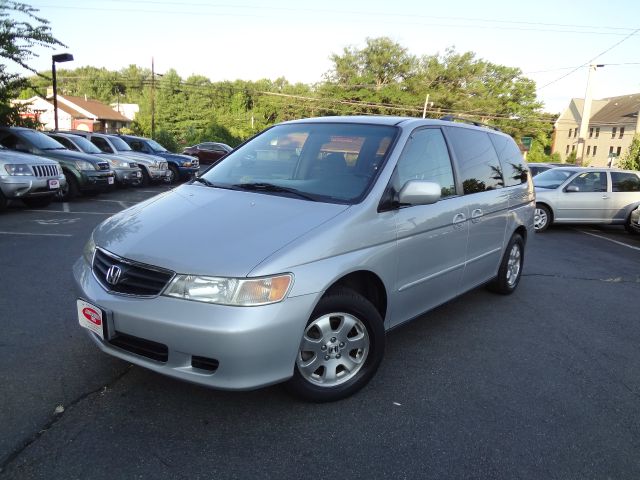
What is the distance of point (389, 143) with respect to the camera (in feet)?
11.5

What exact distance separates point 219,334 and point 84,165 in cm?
1103

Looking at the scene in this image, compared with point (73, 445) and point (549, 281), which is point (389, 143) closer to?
point (73, 445)

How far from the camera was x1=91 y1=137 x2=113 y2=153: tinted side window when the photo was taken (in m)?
16.0

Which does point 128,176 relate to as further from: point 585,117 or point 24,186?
point 585,117

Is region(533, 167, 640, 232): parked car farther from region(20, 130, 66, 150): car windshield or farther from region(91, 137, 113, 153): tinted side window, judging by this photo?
region(91, 137, 113, 153): tinted side window

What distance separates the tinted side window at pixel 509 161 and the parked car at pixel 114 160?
11.8 metres

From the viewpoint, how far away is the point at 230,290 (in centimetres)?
246

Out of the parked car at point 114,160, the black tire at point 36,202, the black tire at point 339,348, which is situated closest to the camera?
the black tire at point 339,348

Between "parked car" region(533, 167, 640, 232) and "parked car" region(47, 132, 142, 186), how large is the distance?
36.9 feet

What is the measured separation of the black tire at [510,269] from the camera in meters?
5.18

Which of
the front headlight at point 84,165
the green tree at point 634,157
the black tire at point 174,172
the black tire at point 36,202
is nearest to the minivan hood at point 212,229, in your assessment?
the black tire at point 36,202

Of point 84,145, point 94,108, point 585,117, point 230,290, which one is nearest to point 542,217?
point 230,290

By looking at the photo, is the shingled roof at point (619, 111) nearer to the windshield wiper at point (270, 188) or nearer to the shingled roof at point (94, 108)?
the shingled roof at point (94, 108)

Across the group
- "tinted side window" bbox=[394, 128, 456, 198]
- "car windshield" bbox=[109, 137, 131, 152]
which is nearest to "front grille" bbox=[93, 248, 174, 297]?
"tinted side window" bbox=[394, 128, 456, 198]
